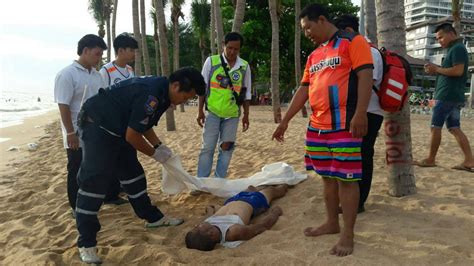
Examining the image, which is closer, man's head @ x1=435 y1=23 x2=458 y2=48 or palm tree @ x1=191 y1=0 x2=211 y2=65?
man's head @ x1=435 y1=23 x2=458 y2=48

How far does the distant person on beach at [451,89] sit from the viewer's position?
445 centimetres

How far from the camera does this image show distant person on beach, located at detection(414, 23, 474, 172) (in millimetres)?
4449

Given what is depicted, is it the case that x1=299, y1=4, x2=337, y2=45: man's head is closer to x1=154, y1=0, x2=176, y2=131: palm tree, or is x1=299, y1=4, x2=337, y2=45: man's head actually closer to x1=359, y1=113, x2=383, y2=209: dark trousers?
x1=359, y1=113, x2=383, y2=209: dark trousers

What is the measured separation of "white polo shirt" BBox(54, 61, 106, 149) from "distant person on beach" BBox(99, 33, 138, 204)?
0.61m

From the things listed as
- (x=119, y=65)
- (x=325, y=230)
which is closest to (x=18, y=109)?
(x=119, y=65)

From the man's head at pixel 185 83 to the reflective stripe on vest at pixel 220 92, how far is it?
1.50 m

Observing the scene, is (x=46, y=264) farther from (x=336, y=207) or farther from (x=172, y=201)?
(x=336, y=207)

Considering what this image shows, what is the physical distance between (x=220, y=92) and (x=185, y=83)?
1568mm

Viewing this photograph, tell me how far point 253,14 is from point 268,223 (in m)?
21.9

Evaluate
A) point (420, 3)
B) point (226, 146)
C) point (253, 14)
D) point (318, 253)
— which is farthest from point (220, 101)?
point (420, 3)

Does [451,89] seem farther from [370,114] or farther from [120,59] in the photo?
[120,59]

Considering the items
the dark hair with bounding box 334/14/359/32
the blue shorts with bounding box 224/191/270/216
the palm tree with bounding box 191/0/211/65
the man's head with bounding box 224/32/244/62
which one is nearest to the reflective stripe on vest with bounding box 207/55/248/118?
the man's head with bounding box 224/32/244/62

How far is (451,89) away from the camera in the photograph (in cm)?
454

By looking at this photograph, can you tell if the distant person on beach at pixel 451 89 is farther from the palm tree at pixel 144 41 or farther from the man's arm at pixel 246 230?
the palm tree at pixel 144 41
